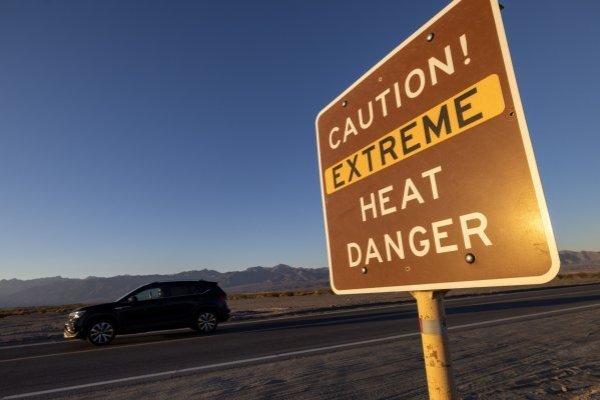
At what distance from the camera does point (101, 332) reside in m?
10.8

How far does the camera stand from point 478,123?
1.09 m

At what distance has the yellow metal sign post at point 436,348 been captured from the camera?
1.18 meters

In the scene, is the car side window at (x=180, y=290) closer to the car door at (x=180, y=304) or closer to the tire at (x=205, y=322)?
the car door at (x=180, y=304)

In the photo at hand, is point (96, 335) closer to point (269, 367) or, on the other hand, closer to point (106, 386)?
point (106, 386)

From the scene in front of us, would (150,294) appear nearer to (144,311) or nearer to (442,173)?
(144,311)

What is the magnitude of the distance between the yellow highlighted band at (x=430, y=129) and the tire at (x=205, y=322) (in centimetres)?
1186

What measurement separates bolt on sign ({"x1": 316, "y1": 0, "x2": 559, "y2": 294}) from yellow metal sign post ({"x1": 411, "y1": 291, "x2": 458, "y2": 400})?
0.08 meters

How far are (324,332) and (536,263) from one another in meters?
10.4

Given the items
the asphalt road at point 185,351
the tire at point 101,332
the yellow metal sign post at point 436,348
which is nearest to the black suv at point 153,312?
the tire at point 101,332

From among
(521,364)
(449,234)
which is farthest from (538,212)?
(521,364)

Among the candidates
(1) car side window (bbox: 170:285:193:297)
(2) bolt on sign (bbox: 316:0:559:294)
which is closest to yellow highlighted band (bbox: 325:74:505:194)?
(2) bolt on sign (bbox: 316:0:559:294)

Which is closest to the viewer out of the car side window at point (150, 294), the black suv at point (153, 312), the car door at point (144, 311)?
the black suv at point (153, 312)

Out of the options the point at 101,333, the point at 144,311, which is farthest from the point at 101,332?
the point at 144,311

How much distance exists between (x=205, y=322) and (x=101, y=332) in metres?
3.05
